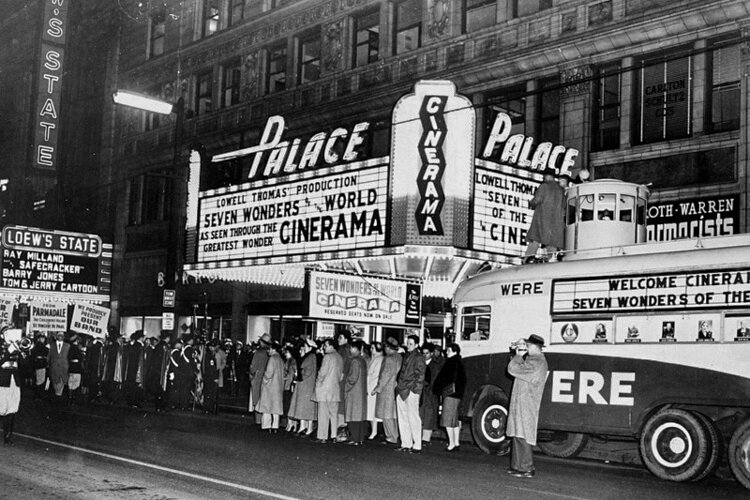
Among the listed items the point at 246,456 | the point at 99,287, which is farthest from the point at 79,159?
the point at 246,456

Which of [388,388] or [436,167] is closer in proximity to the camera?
[388,388]

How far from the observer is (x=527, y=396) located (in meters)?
11.3

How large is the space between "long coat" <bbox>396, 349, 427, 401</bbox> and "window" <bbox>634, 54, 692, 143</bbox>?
940cm

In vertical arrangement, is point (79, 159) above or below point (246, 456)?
above

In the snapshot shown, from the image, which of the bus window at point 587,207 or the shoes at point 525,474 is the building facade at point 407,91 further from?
the shoes at point 525,474

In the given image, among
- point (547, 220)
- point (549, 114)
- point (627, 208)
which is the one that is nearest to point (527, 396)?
point (547, 220)

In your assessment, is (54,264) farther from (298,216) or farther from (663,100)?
(663,100)

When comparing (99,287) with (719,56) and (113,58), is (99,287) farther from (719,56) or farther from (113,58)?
(719,56)

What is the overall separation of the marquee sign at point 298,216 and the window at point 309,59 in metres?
8.89

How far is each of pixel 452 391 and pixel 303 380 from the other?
3145 millimetres

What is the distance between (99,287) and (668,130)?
70.4 ft

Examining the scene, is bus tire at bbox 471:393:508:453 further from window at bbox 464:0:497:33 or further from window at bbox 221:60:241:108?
window at bbox 221:60:241:108

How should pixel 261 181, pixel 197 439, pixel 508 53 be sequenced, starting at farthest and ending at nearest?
pixel 508 53 < pixel 261 181 < pixel 197 439

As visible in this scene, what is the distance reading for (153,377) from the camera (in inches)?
871
